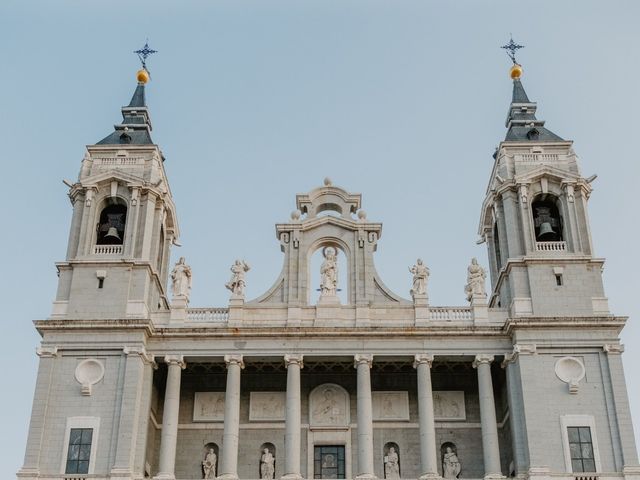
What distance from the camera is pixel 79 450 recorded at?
35844 mm

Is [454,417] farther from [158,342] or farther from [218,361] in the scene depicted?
[158,342]

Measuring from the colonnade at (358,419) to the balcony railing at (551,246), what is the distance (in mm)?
5205

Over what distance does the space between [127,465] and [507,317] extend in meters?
15.3

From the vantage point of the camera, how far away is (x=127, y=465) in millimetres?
35250

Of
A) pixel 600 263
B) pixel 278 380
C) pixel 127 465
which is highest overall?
pixel 600 263

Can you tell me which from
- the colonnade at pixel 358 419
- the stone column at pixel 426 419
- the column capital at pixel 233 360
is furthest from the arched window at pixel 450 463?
the column capital at pixel 233 360

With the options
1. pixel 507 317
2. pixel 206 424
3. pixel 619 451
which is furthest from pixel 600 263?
pixel 206 424

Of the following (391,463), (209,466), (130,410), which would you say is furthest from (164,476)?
(391,463)

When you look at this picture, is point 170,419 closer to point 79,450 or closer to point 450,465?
point 79,450

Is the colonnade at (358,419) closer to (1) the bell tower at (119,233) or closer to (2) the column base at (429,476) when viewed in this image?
(2) the column base at (429,476)

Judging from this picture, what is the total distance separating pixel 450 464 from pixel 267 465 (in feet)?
22.6

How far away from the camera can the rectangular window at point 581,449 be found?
3541 cm

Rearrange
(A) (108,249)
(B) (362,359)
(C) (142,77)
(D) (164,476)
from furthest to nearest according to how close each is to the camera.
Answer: (C) (142,77) → (A) (108,249) → (B) (362,359) → (D) (164,476)

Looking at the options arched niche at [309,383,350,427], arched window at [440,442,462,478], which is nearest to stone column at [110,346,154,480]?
arched niche at [309,383,350,427]
